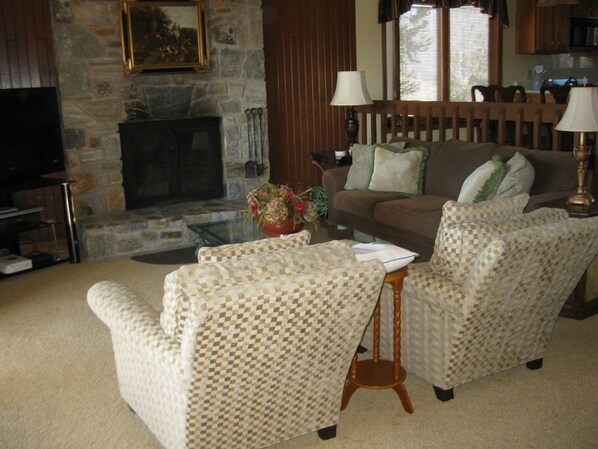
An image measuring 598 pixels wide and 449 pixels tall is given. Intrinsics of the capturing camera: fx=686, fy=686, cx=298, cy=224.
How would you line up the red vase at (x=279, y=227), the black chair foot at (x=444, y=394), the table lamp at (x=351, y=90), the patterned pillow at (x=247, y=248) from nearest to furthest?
1. the patterned pillow at (x=247, y=248)
2. the black chair foot at (x=444, y=394)
3. the red vase at (x=279, y=227)
4. the table lamp at (x=351, y=90)

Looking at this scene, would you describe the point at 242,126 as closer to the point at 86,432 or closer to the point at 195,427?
the point at 86,432

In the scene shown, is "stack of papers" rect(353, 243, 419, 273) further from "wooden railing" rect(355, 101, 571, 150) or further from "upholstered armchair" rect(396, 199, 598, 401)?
"wooden railing" rect(355, 101, 571, 150)

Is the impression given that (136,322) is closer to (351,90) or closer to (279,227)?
(279,227)

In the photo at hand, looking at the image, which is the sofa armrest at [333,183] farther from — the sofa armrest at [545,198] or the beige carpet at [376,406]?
the beige carpet at [376,406]

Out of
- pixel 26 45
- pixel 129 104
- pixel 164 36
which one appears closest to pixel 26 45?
pixel 26 45

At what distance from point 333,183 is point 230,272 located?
3.68 metres

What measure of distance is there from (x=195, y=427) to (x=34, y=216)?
139 inches

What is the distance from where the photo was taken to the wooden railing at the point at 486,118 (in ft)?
17.0

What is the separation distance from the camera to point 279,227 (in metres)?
4.14

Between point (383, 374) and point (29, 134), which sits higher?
point (29, 134)

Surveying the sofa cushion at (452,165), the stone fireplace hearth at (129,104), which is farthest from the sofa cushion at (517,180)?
the stone fireplace hearth at (129,104)

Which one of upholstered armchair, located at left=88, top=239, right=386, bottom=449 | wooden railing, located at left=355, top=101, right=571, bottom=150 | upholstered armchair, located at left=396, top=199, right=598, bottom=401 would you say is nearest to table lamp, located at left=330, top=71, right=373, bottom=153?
wooden railing, located at left=355, top=101, right=571, bottom=150

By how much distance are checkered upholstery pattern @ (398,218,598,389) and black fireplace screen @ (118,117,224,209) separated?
3.63 meters

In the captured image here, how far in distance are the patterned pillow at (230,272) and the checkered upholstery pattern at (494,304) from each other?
0.68m
